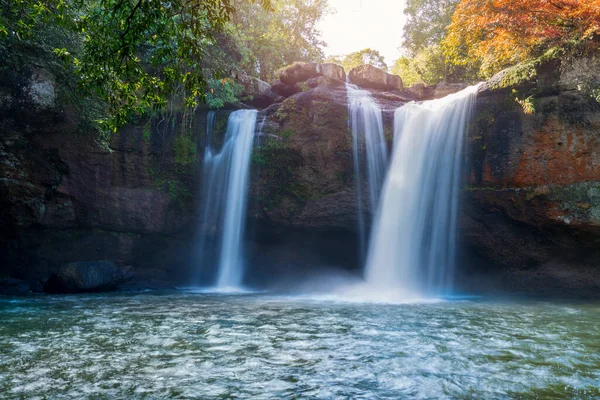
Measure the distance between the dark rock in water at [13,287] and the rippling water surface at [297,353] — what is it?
4499 mm

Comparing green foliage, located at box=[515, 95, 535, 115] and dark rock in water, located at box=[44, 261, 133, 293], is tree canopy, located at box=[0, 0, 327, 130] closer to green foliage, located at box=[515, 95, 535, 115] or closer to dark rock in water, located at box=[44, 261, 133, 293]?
dark rock in water, located at box=[44, 261, 133, 293]

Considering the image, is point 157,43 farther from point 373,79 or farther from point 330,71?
point 373,79

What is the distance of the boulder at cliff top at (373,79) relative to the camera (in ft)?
69.8

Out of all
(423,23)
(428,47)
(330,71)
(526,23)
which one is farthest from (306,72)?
(423,23)

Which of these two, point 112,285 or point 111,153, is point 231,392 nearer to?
point 112,285

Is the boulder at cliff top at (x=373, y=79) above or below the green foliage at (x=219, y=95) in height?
above

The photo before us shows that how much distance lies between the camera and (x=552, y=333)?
7734 millimetres

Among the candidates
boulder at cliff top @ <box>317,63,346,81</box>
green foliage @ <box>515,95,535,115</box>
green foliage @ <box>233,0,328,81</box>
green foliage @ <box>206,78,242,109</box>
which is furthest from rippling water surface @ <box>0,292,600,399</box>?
green foliage @ <box>233,0,328,81</box>

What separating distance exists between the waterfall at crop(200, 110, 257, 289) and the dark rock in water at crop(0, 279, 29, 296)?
20.7 feet

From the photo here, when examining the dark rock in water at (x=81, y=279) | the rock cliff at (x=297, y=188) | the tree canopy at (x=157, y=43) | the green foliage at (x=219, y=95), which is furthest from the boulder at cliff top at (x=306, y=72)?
the dark rock in water at (x=81, y=279)

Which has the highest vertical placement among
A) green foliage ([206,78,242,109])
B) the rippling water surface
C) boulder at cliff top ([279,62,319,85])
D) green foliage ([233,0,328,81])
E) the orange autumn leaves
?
green foliage ([233,0,328,81])

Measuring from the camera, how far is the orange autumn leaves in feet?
41.7

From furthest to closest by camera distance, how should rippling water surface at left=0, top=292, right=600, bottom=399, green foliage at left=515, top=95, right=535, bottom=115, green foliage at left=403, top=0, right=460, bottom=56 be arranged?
green foliage at left=403, top=0, right=460, bottom=56 → green foliage at left=515, top=95, right=535, bottom=115 → rippling water surface at left=0, top=292, right=600, bottom=399

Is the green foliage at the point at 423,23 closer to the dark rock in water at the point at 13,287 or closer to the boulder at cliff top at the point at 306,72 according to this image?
the boulder at cliff top at the point at 306,72
